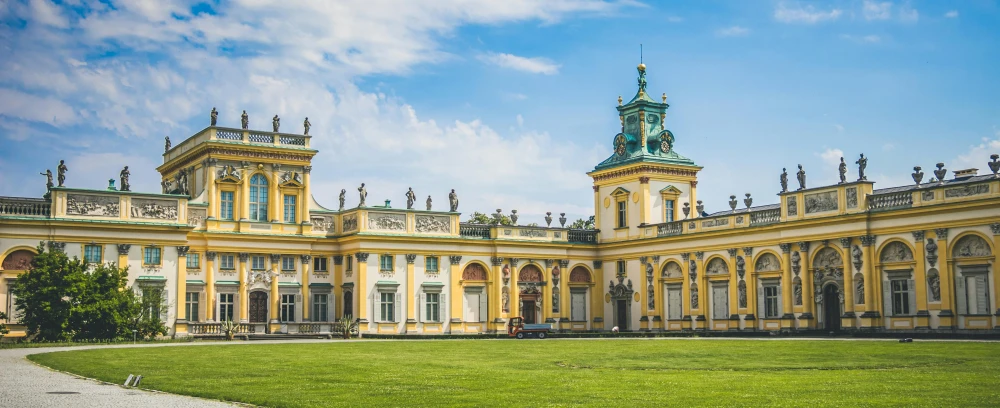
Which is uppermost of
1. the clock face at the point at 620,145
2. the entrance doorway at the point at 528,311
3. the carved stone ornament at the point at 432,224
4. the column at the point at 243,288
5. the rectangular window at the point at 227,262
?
the clock face at the point at 620,145

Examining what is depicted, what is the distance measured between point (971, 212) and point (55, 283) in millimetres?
Answer: 38254

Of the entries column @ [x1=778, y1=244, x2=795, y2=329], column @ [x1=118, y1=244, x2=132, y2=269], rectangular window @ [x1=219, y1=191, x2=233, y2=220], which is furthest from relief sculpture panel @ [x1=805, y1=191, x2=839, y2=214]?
column @ [x1=118, y1=244, x2=132, y2=269]

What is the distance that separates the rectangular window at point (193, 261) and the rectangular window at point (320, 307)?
6.79 m

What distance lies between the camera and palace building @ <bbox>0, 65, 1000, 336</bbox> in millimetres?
44656

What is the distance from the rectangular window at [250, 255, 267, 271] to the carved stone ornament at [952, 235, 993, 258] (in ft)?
110

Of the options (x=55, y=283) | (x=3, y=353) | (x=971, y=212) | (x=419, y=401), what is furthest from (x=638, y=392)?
(x=55, y=283)

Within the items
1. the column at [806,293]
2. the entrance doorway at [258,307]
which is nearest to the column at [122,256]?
the entrance doorway at [258,307]

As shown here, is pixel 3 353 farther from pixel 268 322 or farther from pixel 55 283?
pixel 268 322

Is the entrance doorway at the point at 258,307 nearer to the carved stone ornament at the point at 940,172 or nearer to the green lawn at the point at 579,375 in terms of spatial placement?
the green lawn at the point at 579,375

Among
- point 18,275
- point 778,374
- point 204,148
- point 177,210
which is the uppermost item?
point 204,148

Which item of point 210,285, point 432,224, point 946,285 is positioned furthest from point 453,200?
point 946,285

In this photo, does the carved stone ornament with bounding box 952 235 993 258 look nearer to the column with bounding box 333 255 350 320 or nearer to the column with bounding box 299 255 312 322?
the column with bounding box 333 255 350 320

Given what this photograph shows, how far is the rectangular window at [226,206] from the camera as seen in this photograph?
53841mm

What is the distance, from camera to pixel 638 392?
57.4ft
